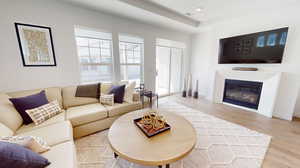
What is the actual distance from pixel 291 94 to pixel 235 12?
7.52 feet

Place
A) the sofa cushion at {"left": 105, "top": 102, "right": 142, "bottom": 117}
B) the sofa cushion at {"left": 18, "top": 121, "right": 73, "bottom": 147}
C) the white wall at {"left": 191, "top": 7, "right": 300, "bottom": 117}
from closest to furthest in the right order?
the sofa cushion at {"left": 18, "top": 121, "right": 73, "bottom": 147}, the sofa cushion at {"left": 105, "top": 102, "right": 142, "bottom": 117}, the white wall at {"left": 191, "top": 7, "right": 300, "bottom": 117}

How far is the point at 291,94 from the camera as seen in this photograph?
8.21 ft

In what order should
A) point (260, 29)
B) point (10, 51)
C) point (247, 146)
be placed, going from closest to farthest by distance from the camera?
point (247, 146), point (10, 51), point (260, 29)

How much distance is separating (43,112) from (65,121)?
14.4 inches

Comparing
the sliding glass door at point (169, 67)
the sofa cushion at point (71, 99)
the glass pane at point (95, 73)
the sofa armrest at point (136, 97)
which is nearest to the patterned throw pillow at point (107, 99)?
the sofa cushion at point (71, 99)

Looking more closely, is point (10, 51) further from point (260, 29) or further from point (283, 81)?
point (283, 81)

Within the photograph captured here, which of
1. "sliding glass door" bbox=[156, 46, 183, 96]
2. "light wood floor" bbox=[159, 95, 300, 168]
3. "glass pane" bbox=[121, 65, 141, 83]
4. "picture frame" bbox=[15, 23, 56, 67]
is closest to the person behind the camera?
"light wood floor" bbox=[159, 95, 300, 168]

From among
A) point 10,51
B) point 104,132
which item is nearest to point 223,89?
point 104,132

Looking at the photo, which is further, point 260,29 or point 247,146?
point 260,29

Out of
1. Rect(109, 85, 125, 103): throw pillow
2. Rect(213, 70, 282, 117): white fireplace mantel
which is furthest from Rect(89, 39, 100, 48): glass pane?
Rect(213, 70, 282, 117): white fireplace mantel

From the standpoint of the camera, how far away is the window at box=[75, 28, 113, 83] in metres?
2.65

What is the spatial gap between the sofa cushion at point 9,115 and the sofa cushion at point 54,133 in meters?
0.23

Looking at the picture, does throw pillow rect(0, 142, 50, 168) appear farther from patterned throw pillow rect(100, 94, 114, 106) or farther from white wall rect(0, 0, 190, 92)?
white wall rect(0, 0, 190, 92)

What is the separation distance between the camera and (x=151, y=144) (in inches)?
48.1
